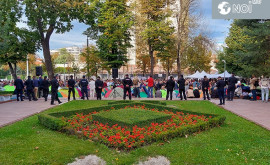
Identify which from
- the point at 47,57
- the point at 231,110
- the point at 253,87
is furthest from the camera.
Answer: the point at 47,57

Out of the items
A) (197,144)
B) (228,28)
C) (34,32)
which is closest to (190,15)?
(228,28)

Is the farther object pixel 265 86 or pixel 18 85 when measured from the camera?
pixel 18 85

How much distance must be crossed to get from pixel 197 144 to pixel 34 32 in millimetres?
19455

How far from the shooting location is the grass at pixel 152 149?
4.75 m

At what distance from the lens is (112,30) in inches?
1080

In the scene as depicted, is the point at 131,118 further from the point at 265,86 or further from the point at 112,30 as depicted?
the point at 112,30

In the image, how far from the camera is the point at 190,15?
3319cm

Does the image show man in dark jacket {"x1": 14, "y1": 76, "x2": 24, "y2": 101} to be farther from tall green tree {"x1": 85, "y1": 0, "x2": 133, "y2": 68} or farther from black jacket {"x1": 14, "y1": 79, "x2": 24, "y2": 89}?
tall green tree {"x1": 85, "y1": 0, "x2": 133, "y2": 68}

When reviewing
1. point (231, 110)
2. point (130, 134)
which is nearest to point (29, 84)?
point (130, 134)

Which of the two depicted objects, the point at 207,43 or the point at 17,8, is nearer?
the point at 17,8

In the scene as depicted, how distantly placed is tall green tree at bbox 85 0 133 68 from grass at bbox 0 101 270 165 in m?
21.0

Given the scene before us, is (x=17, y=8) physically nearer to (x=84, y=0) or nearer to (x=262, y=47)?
(x=84, y=0)

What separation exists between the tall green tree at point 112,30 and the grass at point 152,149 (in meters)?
21.0

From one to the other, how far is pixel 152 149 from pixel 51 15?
17497mm
